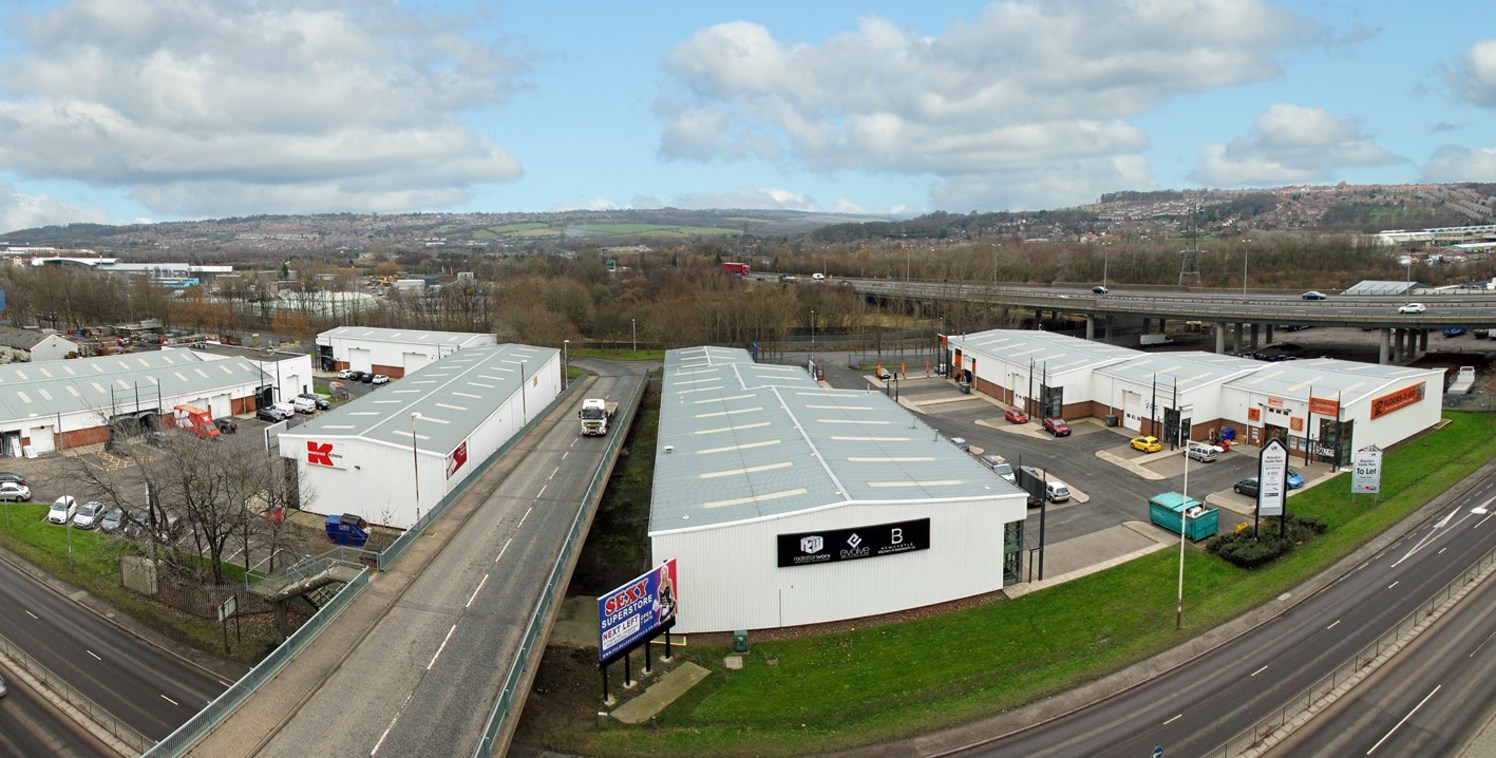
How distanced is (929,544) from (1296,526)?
18.0 metres

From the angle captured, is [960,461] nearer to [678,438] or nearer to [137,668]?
[678,438]

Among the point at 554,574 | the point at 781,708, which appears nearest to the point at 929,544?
the point at 781,708

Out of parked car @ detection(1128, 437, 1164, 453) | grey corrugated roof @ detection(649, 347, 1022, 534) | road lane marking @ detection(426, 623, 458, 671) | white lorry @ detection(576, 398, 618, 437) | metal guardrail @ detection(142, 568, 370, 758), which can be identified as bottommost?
parked car @ detection(1128, 437, 1164, 453)

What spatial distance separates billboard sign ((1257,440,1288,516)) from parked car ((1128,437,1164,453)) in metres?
14.7

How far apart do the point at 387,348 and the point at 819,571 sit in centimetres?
6527

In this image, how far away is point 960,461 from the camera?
34.4 metres

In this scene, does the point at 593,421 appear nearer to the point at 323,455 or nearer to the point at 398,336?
the point at 323,455

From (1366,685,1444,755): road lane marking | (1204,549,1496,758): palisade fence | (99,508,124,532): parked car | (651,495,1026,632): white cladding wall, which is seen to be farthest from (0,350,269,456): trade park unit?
(1366,685,1444,755): road lane marking

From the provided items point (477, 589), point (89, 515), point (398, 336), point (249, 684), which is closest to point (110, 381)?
point (89, 515)

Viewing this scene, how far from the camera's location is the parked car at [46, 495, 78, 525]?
39406 mm

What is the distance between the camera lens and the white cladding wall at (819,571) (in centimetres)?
2711

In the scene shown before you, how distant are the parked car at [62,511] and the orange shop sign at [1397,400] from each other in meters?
67.2

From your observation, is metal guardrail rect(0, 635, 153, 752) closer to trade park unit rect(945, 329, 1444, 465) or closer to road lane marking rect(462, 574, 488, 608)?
road lane marking rect(462, 574, 488, 608)

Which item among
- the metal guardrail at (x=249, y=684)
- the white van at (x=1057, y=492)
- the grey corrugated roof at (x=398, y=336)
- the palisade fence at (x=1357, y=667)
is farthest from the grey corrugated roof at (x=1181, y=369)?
the grey corrugated roof at (x=398, y=336)
